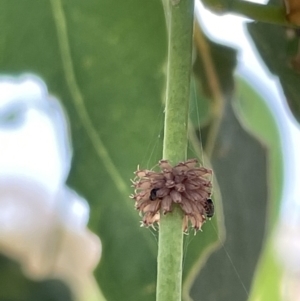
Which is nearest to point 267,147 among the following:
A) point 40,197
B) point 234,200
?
point 234,200

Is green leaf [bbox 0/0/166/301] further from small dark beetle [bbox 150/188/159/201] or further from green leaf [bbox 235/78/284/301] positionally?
small dark beetle [bbox 150/188/159/201]

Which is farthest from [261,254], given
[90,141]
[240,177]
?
[90,141]

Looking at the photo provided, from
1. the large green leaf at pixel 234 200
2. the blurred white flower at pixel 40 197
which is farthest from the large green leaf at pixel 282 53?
the blurred white flower at pixel 40 197

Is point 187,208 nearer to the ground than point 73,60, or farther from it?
nearer to the ground

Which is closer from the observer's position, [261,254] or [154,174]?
[154,174]

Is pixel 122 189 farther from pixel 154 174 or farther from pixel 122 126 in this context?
pixel 154 174

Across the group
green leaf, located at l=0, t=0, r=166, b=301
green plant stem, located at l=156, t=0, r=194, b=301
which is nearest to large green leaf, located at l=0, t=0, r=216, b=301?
green leaf, located at l=0, t=0, r=166, b=301

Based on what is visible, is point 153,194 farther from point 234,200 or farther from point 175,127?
point 234,200
